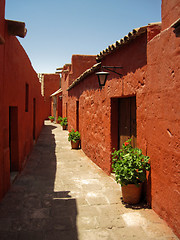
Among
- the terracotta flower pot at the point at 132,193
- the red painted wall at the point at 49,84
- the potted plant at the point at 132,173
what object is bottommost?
the terracotta flower pot at the point at 132,193

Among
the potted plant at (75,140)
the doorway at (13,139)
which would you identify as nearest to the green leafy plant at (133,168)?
the doorway at (13,139)

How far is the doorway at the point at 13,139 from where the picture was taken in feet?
20.8

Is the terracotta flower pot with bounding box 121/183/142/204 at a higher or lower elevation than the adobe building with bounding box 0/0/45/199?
lower

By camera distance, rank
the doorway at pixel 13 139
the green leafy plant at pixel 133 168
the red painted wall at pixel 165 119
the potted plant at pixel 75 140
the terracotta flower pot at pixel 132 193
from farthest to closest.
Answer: the potted plant at pixel 75 140 < the doorway at pixel 13 139 < the terracotta flower pot at pixel 132 193 < the green leafy plant at pixel 133 168 < the red painted wall at pixel 165 119

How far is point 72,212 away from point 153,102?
242cm

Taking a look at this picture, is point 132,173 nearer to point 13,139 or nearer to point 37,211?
point 37,211

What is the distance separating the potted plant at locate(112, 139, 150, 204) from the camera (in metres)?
4.27

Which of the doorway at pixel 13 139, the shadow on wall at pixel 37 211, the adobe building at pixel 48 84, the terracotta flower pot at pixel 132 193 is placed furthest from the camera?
the adobe building at pixel 48 84

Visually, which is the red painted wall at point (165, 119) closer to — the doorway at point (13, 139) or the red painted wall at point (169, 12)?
the red painted wall at point (169, 12)

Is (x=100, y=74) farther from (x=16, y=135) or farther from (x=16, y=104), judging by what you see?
(x=16, y=135)

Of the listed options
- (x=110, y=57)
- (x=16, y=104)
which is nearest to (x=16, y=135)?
(x=16, y=104)

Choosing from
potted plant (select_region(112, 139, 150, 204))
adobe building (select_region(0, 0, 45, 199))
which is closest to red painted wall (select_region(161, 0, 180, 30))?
potted plant (select_region(112, 139, 150, 204))

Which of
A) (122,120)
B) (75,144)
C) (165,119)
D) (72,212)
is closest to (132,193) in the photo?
(72,212)

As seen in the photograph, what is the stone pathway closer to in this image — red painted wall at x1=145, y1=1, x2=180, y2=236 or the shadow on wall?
the shadow on wall
